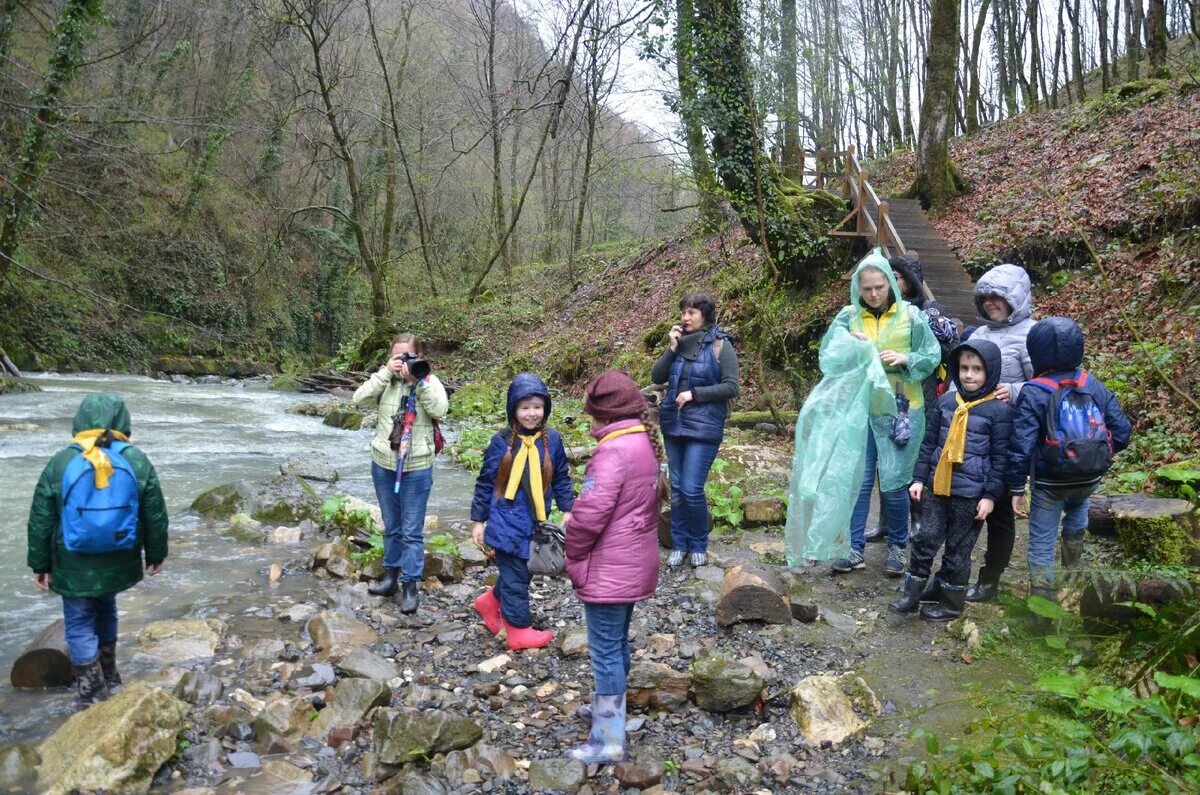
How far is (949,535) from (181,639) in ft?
14.6

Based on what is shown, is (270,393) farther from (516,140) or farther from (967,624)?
(967,624)

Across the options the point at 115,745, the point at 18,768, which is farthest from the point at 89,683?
the point at 115,745

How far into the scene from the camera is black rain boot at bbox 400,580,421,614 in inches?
194

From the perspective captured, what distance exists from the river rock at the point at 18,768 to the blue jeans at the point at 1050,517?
15.1ft

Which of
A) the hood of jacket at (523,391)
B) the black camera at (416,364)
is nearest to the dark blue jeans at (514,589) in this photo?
the hood of jacket at (523,391)

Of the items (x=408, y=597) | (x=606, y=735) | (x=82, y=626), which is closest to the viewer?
(x=606, y=735)

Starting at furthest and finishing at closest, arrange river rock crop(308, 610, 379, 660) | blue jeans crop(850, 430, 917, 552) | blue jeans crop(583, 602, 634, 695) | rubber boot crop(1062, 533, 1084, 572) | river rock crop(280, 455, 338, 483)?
1. river rock crop(280, 455, 338, 483)
2. blue jeans crop(850, 430, 917, 552)
3. river rock crop(308, 610, 379, 660)
4. rubber boot crop(1062, 533, 1084, 572)
5. blue jeans crop(583, 602, 634, 695)

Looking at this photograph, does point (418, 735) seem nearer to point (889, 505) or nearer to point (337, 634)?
point (337, 634)

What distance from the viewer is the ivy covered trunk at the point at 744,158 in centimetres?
1095

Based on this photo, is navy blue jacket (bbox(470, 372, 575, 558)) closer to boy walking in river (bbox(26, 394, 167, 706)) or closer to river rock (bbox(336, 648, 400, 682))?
river rock (bbox(336, 648, 400, 682))

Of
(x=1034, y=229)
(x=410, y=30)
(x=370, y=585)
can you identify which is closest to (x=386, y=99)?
(x=410, y=30)

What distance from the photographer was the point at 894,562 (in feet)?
16.3

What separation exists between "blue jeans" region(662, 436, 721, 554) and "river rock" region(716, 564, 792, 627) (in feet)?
2.99

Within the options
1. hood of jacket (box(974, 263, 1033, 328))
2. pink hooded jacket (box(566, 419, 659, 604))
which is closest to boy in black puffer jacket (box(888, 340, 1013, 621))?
hood of jacket (box(974, 263, 1033, 328))
